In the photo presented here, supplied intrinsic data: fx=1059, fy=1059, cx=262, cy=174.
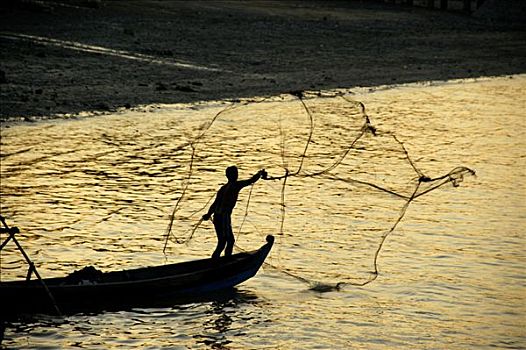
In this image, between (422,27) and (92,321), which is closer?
(92,321)

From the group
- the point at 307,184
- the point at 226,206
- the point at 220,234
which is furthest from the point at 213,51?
the point at 226,206

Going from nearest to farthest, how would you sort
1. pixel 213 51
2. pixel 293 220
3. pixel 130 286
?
pixel 130 286, pixel 293 220, pixel 213 51

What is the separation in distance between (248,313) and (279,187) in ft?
29.5

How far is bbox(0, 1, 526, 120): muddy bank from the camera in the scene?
109ft

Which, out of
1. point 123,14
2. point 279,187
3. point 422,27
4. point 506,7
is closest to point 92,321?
point 279,187

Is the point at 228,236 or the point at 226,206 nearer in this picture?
the point at 226,206

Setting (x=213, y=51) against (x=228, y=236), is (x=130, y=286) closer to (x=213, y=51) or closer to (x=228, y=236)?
(x=228, y=236)

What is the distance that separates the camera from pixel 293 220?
22.8 m

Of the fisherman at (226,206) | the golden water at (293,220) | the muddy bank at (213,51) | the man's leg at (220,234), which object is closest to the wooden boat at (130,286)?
the man's leg at (220,234)

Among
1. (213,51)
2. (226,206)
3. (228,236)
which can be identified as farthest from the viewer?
(213,51)

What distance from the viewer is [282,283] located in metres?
18.6

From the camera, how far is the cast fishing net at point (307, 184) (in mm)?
20281

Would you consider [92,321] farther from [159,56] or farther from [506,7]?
[506,7]

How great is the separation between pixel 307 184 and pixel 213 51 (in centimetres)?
1520
